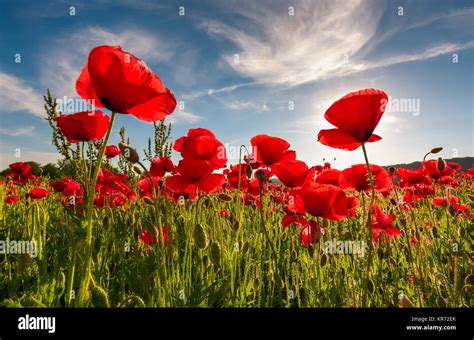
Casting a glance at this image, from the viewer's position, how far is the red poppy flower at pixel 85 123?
112 cm

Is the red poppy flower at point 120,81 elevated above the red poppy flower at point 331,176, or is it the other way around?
the red poppy flower at point 120,81

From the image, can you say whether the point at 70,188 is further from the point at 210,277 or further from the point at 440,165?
the point at 440,165

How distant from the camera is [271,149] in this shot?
1610mm

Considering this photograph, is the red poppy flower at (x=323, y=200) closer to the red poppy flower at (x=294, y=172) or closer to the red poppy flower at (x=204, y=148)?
the red poppy flower at (x=294, y=172)

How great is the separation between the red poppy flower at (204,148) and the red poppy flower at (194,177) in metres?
0.04

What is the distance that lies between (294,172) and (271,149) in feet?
0.55

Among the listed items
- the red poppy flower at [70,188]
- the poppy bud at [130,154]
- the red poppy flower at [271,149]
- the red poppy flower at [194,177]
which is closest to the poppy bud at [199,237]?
the red poppy flower at [194,177]

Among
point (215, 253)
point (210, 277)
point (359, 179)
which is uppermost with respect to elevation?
point (359, 179)

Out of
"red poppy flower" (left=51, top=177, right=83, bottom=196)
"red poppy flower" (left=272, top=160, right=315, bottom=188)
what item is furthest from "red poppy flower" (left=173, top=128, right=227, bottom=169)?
"red poppy flower" (left=51, top=177, right=83, bottom=196)

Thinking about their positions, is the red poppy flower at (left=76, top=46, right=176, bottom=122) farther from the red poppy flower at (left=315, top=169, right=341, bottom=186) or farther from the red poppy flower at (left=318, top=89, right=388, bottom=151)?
the red poppy flower at (left=315, top=169, right=341, bottom=186)

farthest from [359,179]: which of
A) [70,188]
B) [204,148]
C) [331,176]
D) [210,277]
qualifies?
[70,188]

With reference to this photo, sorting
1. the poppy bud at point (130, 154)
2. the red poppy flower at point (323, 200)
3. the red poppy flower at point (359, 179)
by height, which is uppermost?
the poppy bud at point (130, 154)

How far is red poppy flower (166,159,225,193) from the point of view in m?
1.44

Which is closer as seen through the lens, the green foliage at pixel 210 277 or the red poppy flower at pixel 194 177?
the green foliage at pixel 210 277
